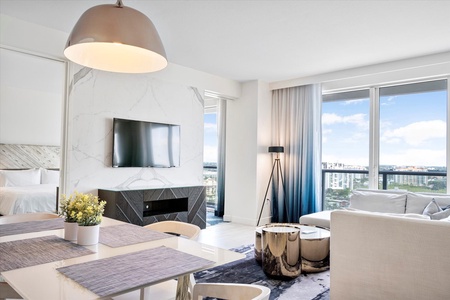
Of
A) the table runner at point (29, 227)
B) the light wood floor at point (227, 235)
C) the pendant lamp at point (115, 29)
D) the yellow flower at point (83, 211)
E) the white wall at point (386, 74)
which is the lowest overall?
the light wood floor at point (227, 235)

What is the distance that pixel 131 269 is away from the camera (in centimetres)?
129

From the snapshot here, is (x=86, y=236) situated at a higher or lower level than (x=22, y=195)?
higher

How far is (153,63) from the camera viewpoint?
1889mm

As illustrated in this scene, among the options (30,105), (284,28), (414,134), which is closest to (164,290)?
(284,28)

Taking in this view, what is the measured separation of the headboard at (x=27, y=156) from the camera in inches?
246

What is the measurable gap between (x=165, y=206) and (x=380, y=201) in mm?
3003

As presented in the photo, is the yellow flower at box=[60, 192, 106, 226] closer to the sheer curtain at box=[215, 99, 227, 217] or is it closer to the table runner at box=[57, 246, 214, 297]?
the table runner at box=[57, 246, 214, 297]

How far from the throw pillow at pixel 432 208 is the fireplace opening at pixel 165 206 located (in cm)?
312

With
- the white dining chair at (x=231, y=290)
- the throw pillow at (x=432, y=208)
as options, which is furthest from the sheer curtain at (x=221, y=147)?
the white dining chair at (x=231, y=290)

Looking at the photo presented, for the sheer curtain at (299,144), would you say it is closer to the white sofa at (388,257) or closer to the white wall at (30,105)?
the white sofa at (388,257)

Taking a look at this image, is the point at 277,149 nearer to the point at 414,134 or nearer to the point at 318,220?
the point at 318,220

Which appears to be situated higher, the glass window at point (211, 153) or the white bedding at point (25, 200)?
the glass window at point (211, 153)

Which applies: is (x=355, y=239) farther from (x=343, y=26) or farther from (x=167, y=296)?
(x=343, y=26)

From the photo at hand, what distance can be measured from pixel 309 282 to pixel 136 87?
3.38 m
